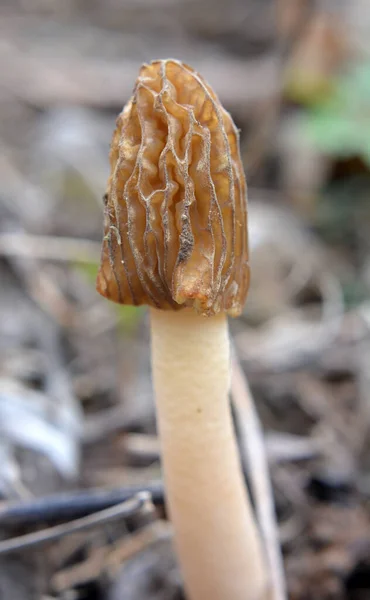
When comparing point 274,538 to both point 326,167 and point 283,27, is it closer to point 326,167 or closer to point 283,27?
point 326,167

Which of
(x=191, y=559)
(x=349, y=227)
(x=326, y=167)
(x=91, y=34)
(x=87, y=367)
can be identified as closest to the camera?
(x=191, y=559)

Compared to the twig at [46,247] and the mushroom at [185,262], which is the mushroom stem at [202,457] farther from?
the twig at [46,247]

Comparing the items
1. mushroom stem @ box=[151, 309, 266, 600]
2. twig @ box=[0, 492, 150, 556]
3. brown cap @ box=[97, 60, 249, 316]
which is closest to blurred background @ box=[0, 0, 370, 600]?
twig @ box=[0, 492, 150, 556]

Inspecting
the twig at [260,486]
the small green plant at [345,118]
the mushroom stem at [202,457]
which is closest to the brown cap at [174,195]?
the mushroom stem at [202,457]

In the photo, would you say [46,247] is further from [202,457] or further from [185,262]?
[185,262]

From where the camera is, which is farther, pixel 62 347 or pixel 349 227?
pixel 349 227

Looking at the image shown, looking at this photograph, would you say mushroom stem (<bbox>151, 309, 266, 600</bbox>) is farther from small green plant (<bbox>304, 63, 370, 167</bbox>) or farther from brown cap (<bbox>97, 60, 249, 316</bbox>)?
small green plant (<bbox>304, 63, 370, 167</bbox>)

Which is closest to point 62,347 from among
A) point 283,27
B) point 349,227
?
point 349,227
